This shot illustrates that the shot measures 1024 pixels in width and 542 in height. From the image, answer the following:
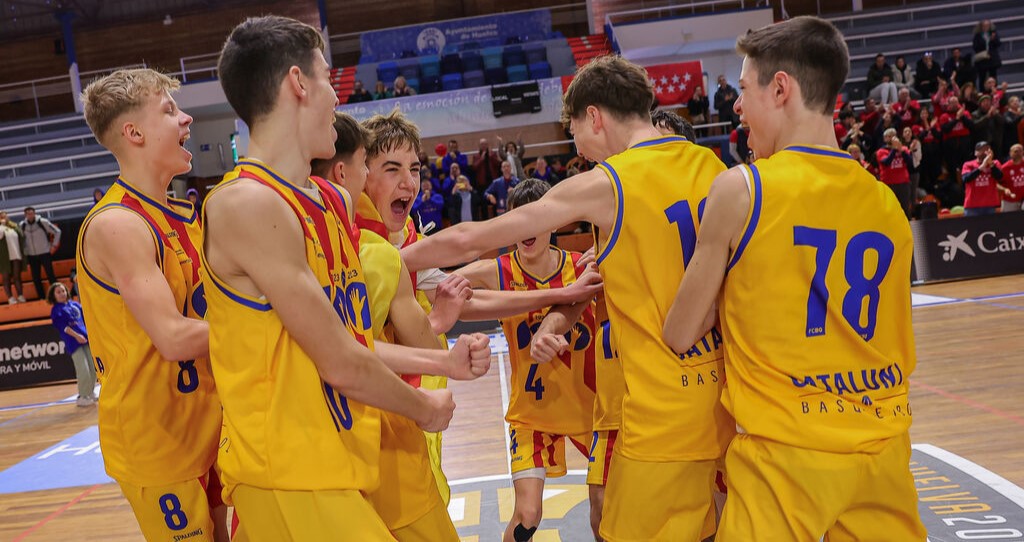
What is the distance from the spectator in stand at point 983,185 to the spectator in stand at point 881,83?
3.92 meters

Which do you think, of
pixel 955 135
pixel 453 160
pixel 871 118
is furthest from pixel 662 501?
pixel 955 135

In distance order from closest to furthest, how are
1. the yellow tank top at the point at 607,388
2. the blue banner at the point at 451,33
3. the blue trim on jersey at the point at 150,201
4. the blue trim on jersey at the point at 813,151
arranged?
the blue trim on jersey at the point at 813,151, the blue trim on jersey at the point at 150,201, the yellow tank top at the point at 607,388, the blue banner at the point at 451,33

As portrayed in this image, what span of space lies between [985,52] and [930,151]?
4358 millimetres

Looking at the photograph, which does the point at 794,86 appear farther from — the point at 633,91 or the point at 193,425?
the point at 193,425

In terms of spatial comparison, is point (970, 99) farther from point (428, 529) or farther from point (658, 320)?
point (428, 529)

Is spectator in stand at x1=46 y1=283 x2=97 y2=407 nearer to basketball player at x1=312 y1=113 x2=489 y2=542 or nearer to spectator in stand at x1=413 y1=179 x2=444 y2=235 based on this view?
spectator in stand at x1=413 y1=179 x2=444 y2=235

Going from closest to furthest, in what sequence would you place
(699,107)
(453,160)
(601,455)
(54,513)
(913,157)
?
1. (601,455)
2. (54,513)
3. (913,157)
4. (453,160)
5. (699,107)

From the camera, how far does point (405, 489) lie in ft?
8.33

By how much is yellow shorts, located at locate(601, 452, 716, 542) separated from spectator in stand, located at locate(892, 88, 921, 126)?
53.6 ft

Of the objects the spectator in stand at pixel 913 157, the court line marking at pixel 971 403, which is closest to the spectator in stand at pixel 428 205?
the spectator in stand at pixel 913 157

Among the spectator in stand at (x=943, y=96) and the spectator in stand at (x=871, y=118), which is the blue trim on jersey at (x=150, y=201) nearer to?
the spectator in stand at (x=871, y=118)

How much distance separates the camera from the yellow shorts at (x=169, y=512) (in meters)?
2.85

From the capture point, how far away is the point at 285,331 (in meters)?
1.99

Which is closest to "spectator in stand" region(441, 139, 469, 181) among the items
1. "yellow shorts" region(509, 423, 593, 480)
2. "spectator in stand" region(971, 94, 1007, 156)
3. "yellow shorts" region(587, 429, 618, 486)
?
"spectator in stand" region(971, 94, 1007, 156)
